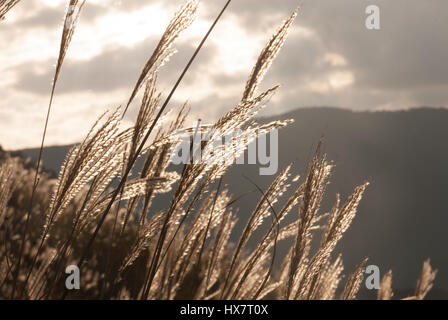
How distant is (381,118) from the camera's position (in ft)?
371

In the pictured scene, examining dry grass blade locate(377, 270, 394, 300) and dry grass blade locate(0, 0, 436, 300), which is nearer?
dry grass blade locate(0, 0, 436, 300)

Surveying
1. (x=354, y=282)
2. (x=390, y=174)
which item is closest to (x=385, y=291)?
(x=354, y=282)

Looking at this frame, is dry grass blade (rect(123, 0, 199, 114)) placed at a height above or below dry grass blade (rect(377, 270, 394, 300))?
above

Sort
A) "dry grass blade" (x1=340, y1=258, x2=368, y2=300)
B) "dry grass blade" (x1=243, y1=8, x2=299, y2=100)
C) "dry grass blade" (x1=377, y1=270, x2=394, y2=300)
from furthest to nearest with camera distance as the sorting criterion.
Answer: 1. "dry grass blade" (x1=377, y1=270, x2=394, y2=300)
2. "dry grass blade" (x1=340, y1=258, x2=368, y2=300)
3. "dry grass blade" (x1=243, y1=8, x2=299, y2=100)

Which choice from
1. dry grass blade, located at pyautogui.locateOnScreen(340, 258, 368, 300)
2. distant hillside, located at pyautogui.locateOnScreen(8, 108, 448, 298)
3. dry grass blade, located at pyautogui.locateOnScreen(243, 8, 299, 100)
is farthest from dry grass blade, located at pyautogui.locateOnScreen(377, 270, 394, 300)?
distant hillside, located at pyautogui.locateOnScreen(8, 108, 448, 298)

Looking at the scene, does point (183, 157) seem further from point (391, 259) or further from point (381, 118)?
point (381, 118)

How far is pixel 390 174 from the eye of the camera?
10506cm

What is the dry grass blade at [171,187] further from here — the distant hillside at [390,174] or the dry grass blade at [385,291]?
the distant hillside at [390,174]

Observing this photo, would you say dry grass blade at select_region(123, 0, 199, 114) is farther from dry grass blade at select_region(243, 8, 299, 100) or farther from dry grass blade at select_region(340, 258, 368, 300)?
dry grass blade at select_region(340, 258, 368, 300)

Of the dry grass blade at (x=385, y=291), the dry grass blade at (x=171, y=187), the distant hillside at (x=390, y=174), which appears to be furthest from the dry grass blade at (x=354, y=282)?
the distant hillside at (x=390, y=174)

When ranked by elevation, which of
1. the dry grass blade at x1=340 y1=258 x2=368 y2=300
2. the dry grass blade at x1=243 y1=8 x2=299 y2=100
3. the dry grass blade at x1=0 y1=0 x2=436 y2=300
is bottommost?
the dry grass blade at x1=340 y1=258 x2=368 y2=300

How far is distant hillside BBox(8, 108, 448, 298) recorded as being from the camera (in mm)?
94688
